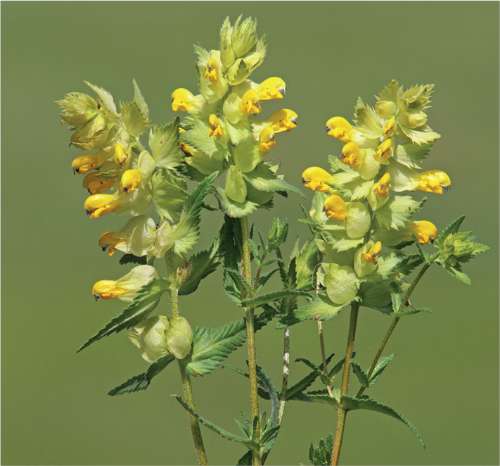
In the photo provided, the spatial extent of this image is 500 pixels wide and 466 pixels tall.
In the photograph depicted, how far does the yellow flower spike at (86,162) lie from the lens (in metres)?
1.46

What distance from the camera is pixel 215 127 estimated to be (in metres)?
1.48

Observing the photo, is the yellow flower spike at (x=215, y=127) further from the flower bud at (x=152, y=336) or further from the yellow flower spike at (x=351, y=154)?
the flower bud at (x=152, y=336)

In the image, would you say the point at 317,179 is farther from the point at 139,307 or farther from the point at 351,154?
the point at 139,307

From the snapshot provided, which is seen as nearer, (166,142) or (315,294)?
(166,142)

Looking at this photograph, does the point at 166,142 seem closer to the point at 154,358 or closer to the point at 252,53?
the point at 252,53

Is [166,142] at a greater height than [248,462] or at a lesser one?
greater

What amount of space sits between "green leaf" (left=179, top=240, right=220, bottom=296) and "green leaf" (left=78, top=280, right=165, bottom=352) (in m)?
0.04

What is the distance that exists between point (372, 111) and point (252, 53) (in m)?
0.19

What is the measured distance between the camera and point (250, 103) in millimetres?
1496

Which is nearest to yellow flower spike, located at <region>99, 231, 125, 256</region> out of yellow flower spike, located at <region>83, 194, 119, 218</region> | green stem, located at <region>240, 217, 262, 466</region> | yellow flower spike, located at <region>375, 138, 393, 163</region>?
yellow flower spike, located at <region>83, 194, 119, 218</region>

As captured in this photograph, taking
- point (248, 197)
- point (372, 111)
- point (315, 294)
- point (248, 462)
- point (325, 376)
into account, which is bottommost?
point (248, 462)

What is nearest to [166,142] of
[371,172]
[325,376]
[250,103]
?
[250,103]

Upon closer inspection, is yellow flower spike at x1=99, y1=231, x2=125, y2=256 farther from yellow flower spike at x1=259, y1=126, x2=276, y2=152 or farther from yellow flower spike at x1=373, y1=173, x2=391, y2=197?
yellow flower spike at x1=373, y1=173, x2=391, y2=197

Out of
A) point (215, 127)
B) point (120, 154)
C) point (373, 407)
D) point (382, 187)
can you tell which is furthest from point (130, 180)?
point (373, 407)
